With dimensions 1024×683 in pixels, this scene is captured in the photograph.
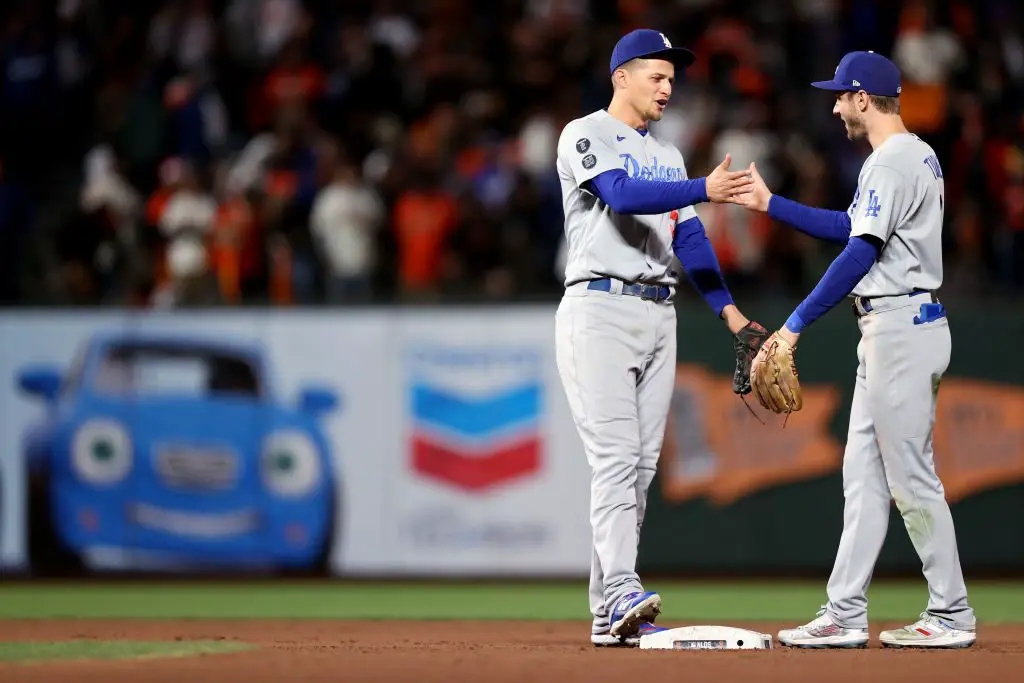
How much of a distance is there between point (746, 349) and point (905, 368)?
674 mm

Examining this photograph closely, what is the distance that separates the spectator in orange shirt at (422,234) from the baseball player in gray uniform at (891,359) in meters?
5.67

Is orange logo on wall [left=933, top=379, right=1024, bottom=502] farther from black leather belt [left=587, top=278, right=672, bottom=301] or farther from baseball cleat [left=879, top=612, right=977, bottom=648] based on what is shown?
black leather belt [left=587, top=278, right=672, bottom=301]

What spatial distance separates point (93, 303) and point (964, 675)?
7.71 m

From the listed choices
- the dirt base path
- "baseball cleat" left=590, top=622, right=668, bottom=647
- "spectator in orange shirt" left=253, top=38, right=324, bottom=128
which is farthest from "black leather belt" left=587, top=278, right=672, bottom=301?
"spectator in orange shirt" left=253, top=38, right=324, bottom=128

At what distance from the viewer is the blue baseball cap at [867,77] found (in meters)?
6.25

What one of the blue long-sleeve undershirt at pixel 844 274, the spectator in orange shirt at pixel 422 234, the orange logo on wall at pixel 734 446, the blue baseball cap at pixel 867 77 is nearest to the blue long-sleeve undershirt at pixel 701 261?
the blue long-sleeve undershirt at pixel 844 274

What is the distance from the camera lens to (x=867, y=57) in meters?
6.28

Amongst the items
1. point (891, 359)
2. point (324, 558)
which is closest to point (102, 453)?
point (324, 558)

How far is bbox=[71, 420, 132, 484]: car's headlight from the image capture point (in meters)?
10.9

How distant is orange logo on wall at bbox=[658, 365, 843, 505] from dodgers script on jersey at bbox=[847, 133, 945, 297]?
15.3 feet

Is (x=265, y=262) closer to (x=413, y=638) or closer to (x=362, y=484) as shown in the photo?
(x=362, y=484)

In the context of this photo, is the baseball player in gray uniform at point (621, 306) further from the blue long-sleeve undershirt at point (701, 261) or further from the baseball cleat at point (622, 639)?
the blue long-sleeve undershirt at point (701, 261)

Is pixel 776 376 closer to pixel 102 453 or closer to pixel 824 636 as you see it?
pixel 824 636

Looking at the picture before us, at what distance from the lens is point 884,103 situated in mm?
6312
